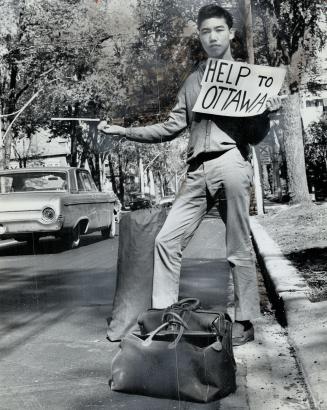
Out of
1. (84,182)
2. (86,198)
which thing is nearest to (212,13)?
(86,198)

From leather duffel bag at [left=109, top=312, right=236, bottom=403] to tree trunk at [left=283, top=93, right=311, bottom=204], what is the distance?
15.7 m

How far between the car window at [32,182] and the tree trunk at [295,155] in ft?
28.8

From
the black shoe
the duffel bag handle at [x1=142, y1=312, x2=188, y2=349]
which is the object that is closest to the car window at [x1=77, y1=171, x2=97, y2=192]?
the black shoe

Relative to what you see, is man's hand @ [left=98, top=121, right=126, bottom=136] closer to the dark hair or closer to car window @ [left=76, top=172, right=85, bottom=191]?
the dark hair

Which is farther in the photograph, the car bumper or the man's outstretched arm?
the car bumper

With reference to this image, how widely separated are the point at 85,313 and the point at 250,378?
2201 mm

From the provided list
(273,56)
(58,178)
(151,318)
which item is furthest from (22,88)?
(151,318)

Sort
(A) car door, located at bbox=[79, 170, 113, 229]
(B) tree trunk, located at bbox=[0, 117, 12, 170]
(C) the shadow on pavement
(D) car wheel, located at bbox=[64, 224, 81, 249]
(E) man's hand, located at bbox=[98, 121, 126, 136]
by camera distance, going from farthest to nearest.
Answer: (B) tree trunk, located at bbox=[0, 117, 12, 170]
(A) car door, located at bbox=[79, 170, 113, 229]
(D) car wheel, located at bbox=[64, 224, 81, 249]
(C) the shadow on pavement
(E) man's hand, located at bbox=[98, 121, 126, 136]

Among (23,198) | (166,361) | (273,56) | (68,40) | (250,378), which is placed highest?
(68,40)

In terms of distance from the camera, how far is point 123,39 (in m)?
7.03

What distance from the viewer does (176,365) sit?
2.61 metres

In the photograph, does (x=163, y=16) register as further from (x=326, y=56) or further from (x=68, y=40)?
(x=326, y=56)

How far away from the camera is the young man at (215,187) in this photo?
3465 millimetres

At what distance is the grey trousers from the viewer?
11.5 feet
